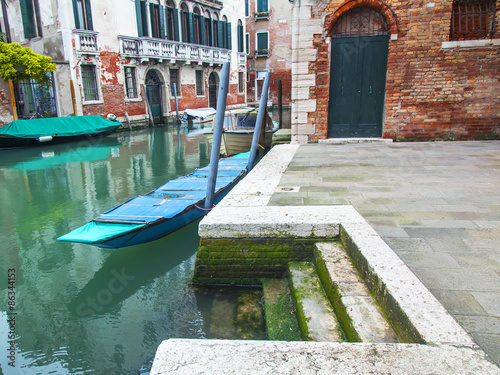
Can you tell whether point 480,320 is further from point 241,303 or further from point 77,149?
point 77,149

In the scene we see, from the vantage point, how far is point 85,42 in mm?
15414

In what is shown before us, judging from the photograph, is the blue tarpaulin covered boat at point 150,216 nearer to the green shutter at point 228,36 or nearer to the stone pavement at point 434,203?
the stone pavement at point 434,203

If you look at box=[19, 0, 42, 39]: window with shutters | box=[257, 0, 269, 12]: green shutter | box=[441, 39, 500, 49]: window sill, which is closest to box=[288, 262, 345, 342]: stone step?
box=[441, 39, 500, 49]: window sill

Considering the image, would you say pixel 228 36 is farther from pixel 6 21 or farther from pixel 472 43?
pixel 472 43

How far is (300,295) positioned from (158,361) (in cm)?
134

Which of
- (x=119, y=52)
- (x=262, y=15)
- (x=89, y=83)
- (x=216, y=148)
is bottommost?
(x=216, y=148)

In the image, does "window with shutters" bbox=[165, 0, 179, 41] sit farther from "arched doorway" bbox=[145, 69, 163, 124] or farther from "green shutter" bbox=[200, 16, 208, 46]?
"green shutter" bbox=[200, 16, 208, 46]

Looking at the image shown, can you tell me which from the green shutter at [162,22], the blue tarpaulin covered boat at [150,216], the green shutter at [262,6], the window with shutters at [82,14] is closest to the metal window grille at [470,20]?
the blue tarpaulin covered boat at [150,216]

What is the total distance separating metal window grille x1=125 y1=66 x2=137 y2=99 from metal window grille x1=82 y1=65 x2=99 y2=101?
183 cm

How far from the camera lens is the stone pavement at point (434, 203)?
6.73 feet

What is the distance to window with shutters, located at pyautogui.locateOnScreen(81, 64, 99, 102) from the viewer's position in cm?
1589

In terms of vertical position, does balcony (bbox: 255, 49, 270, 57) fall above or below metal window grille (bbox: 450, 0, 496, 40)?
above

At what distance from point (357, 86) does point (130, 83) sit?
13.7 meters

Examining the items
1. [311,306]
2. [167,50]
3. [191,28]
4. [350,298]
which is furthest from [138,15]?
[350,298]
